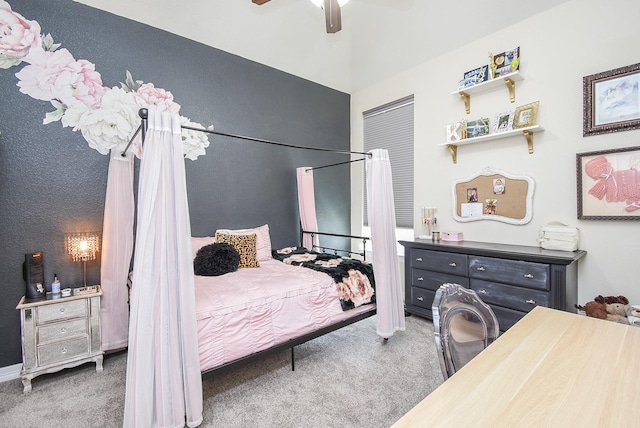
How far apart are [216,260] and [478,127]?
9.59ft

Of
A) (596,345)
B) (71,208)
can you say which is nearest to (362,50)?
(71,208)

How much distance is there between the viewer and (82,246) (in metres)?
2.46

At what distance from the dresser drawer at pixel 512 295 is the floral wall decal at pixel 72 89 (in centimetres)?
346

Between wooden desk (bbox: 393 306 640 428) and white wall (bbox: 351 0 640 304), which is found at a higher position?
white wall (bbox: 351 0 640 304)

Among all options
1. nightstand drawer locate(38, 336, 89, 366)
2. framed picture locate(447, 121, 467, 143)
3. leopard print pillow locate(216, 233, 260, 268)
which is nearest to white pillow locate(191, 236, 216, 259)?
leopard print pillow locate(216, 233, 260, 268)

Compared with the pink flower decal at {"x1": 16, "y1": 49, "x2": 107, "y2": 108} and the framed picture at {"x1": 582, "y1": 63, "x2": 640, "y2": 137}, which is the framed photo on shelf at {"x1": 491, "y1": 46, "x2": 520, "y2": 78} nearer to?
the framed picture at {"x1": 582, "y1": 63, "x2": 640, "y2": 137}

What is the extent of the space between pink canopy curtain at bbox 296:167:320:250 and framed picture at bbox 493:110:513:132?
83.3 inches

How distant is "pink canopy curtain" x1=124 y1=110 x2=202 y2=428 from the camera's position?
1463 mm

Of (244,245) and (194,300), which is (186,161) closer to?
(244,245)

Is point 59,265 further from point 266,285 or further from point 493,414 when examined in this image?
point 493,414

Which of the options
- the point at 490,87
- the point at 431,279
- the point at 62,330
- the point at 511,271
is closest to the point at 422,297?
the point at 431,279

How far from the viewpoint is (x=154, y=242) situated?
1504 millimetres

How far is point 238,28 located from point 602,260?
4176 millimetres

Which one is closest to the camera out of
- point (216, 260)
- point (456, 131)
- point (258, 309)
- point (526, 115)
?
point (258, 309)
